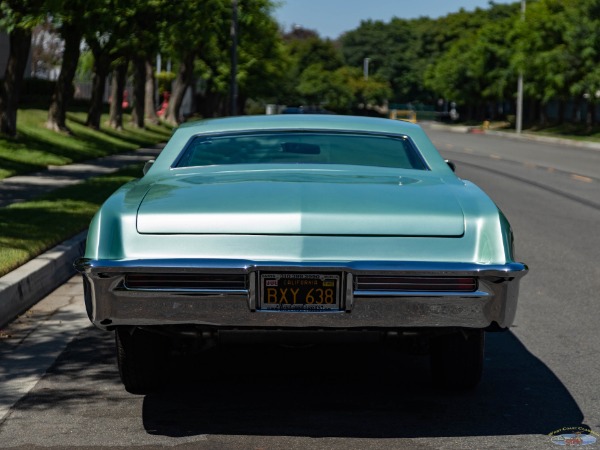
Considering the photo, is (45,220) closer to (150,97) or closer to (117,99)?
(117,99)

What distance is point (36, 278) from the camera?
9688 millimetres

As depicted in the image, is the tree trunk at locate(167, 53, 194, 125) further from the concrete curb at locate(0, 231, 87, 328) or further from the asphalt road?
the asphalt road

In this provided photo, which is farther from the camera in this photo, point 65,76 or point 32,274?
point 65,76

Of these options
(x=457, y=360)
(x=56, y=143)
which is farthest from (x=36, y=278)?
(x=56, y=143)

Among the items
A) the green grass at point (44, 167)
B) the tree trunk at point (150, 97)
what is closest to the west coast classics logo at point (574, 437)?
the green grass at point (44, 167)

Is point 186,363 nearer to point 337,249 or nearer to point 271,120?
point 271,120

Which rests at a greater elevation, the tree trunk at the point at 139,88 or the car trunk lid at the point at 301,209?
the car trunk lid at the point at 301,209

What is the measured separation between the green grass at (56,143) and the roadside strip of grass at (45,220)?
12.7 ft

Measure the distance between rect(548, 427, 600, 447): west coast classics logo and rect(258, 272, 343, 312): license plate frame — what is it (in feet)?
3.85

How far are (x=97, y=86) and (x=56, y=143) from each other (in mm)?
7565

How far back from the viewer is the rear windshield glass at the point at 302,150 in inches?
276

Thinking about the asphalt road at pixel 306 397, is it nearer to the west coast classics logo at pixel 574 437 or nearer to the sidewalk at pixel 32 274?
the west coast classics logo at pixel 574 437

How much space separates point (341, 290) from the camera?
5387 mm

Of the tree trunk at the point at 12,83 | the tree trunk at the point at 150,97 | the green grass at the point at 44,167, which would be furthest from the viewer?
the tree trunk at the point at 150,97
